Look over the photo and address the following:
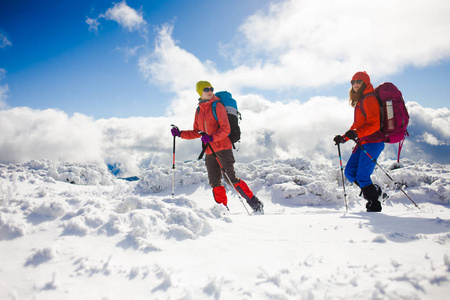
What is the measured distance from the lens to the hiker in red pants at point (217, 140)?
4.18 meters

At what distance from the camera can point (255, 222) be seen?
2811mm

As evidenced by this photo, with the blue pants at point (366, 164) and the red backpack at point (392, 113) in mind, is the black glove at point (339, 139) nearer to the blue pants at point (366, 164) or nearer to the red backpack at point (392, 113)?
the blue pants at point (366, 164)

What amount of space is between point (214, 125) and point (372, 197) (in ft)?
10.5

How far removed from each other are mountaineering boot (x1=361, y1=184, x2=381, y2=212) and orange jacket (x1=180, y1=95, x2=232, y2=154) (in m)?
2.66

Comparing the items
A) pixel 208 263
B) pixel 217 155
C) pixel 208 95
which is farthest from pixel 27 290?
pixel 208 95

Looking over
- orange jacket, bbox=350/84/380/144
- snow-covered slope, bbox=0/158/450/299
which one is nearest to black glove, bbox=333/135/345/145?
orange jacket, bbox=350/84/380/144

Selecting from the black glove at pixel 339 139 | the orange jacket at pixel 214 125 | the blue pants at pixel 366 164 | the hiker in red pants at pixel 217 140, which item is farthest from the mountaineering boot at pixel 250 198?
the black glove at pixel 339 139

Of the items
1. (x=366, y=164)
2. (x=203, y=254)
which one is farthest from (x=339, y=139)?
(x=203, y=254)

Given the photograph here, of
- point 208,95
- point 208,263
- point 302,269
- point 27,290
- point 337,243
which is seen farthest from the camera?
point 208,95

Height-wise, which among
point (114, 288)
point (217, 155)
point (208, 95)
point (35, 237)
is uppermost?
point (208, 95)

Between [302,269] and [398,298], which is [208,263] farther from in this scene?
[398,298]

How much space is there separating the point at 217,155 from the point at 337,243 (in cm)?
287

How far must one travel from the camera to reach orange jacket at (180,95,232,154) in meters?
4.16

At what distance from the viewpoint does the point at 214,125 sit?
440 cm
